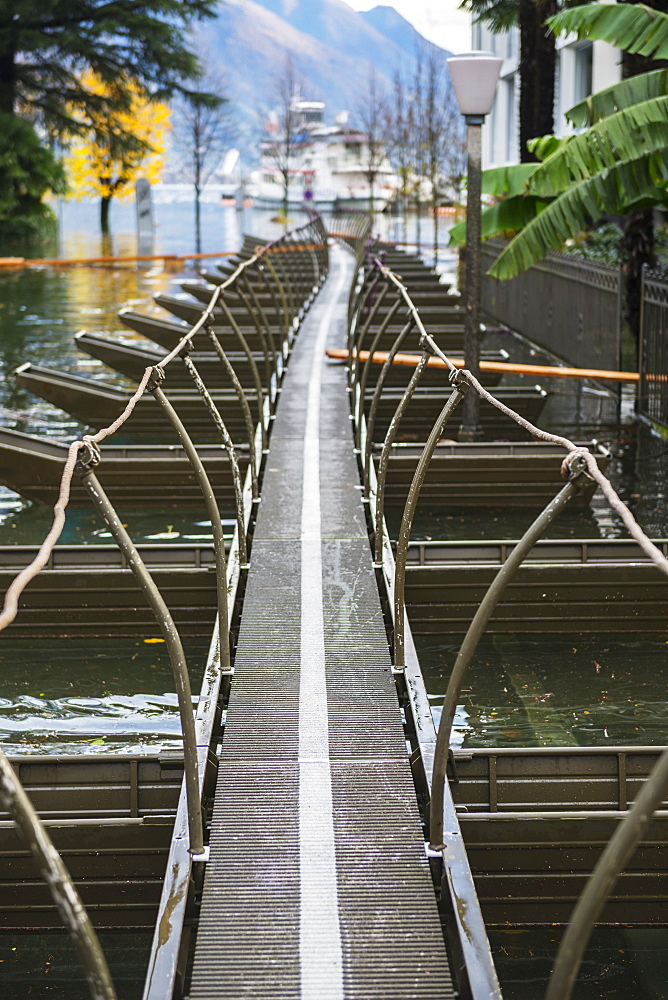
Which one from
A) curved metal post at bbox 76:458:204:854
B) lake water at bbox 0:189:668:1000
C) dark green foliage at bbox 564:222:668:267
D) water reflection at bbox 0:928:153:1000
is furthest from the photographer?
dark green foliage at bbox 564:222:668:267

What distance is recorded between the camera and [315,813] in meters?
4.27

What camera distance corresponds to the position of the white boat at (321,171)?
9012 cm

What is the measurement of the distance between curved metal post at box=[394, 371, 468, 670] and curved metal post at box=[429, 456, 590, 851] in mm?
1266

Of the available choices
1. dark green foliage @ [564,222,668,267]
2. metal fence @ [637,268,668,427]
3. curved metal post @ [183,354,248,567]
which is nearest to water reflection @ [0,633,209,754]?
curved metal post @ [183,354,248,567]

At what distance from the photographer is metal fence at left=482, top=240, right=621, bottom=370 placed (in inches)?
580

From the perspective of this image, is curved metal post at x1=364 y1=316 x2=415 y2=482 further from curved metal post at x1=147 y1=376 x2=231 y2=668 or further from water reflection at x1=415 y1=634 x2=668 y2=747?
curved metal post at x1=147 y1=376 x2=231 y2=668

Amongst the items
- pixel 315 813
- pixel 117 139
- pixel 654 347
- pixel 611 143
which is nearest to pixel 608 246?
pixel 654 347

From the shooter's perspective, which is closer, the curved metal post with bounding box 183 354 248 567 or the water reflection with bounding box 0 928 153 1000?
the water reflection with bounding box 0 928 153 1000

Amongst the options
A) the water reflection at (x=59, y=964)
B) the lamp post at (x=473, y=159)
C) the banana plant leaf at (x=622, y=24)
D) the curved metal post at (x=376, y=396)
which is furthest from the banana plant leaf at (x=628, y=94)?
the water reflection at (x=59, y=964)

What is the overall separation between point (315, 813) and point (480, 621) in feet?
3.85

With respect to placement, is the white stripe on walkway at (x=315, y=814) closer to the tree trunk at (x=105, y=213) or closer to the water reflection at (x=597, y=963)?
the water reflection at (x=597, y=963)

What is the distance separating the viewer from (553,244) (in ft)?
38.1

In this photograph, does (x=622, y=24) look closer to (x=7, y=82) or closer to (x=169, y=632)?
(x=169, y=632)

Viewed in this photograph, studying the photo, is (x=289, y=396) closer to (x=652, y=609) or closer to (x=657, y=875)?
(x=652, y=609)
